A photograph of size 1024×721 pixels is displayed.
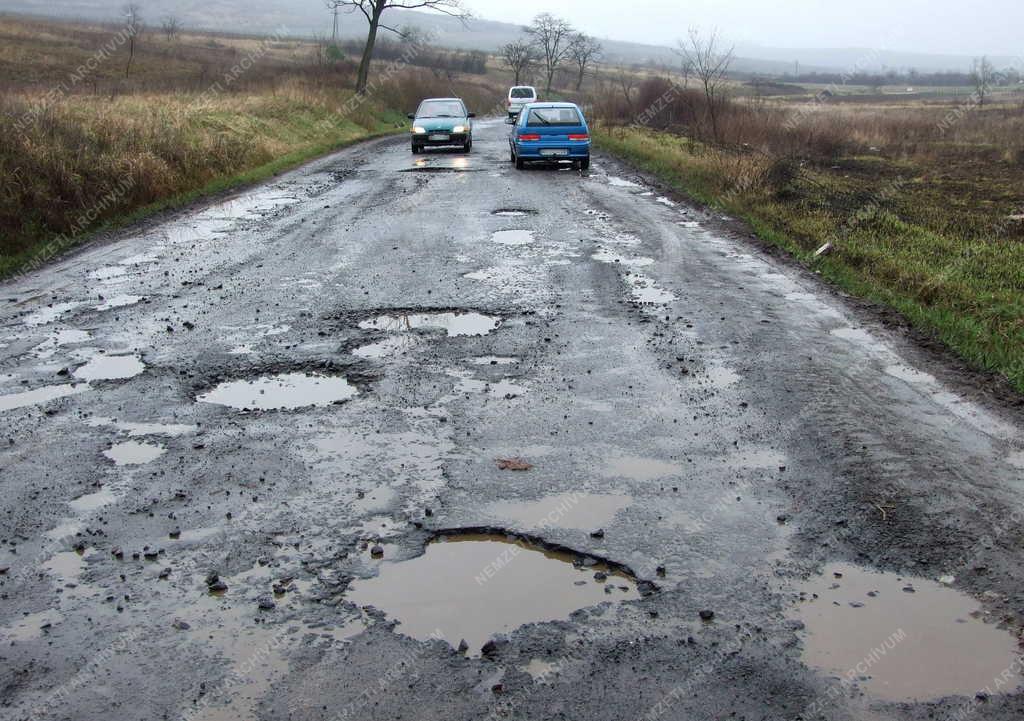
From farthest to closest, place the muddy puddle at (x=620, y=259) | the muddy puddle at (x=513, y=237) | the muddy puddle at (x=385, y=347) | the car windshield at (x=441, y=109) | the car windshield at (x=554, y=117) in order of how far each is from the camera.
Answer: the car windshield at (x=441, y=109), the car windshield at (x=554, y=117), the muddy puddle at (x=513, y=237), the muddy puddle at (x=620, y=259), the muddy puddle at (x=385, y=347)

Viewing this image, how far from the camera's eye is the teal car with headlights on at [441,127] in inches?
950

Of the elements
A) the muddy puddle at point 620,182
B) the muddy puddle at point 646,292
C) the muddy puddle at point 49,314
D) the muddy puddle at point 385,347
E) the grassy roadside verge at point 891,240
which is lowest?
the muddy puddle at point 49,314

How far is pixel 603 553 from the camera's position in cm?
413

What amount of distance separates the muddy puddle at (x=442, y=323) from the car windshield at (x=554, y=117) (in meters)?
13.6

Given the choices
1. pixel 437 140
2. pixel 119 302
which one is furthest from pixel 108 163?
pixel 437 140

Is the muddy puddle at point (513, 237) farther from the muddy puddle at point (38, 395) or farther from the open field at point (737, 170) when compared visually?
the muddy puddle at point (38, 395)

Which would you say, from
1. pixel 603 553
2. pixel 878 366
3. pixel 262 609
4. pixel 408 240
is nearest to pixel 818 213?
pixel 408 240

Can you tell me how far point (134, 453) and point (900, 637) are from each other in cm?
413

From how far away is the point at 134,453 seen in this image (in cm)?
518

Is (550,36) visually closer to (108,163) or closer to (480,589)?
A: (108,163)

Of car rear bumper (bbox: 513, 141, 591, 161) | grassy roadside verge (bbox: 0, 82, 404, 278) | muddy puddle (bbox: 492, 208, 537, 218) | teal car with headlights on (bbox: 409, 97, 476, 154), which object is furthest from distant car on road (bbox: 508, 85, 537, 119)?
muddy puddle (bbox: 492, 208, 537, 218)

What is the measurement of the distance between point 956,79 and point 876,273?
144581mm

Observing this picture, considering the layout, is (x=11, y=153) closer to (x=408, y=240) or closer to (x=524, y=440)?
(x=408, y=240)

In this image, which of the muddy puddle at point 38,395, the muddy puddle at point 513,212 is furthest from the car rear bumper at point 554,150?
the muddy puddle at point 38,395
